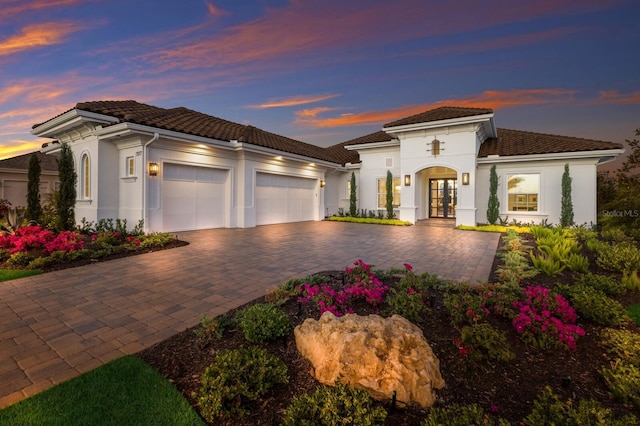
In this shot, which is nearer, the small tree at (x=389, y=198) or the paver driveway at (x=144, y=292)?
the paver driveway at (x=144, y=292)

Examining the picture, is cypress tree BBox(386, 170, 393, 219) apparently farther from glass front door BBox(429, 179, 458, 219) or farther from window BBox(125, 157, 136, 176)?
window BBox(125, 157, 136, 176)

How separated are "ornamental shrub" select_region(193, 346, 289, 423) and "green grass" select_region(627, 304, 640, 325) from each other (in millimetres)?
4277

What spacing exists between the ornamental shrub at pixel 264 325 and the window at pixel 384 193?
14.9m

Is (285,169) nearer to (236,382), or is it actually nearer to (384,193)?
(384,193)

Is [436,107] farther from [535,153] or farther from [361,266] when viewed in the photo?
[361,266]

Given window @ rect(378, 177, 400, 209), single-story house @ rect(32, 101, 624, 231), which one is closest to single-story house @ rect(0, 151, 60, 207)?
single-story house @ rect(32, 101, 624, 231)

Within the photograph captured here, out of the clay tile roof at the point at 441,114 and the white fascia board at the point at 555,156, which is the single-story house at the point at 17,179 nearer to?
the clay tile roof at the point at 441,114

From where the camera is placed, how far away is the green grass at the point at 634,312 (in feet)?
11.4

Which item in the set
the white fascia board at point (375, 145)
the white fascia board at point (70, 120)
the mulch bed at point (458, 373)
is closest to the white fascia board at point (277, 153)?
the white fascia board at point (375, 145)

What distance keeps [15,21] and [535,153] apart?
19313 millimetres

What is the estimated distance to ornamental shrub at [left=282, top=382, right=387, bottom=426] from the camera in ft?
5.61

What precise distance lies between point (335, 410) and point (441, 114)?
15505 millimetres

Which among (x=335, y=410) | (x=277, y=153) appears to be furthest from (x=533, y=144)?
(x=335, y=410)

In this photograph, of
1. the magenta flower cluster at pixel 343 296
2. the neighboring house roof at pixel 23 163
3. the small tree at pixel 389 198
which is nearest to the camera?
the magenta flower cluster at pixel 343 296
